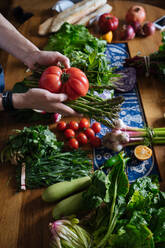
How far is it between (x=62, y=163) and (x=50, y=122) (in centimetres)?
44

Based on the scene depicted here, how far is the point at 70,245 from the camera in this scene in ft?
4.33

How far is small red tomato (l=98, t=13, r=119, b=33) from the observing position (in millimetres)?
2631

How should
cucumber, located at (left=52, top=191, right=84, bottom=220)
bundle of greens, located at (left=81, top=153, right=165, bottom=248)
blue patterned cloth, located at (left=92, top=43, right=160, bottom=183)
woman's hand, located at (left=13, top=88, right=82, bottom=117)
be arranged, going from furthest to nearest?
blue patterned cloth, located at (left=92, top=43, right=160, bottom=183) → woman's hand, located at (left=13, top=88, right=82, bottom=117) → cucumber, located at (left=52, top=191, right=84, bottom=220) → bundle of greens, located at (left=81, top=153, right=165, bottom=248)

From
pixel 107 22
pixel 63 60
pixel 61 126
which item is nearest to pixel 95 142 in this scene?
pixel 61 126

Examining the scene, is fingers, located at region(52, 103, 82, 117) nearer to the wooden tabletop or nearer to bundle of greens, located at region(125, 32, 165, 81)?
the wooden tabletop

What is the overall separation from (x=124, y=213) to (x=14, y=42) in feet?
4.90

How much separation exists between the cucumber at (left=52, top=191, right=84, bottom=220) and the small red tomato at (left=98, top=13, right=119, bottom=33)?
74.5 inches

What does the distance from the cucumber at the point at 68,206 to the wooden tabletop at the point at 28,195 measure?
118 millimetres

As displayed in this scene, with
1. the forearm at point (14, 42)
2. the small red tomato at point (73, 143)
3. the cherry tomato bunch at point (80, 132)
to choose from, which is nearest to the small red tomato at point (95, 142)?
the cherry tomato bunch at point (80, 132)

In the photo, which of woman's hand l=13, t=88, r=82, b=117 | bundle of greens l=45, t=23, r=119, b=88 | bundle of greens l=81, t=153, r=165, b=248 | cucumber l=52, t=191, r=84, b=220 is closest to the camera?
bundle of greens l=81, t=153, r=165, b=248

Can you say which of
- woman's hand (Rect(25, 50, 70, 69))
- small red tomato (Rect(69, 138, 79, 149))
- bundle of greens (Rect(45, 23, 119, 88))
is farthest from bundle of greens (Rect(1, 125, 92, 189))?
bundle of greens (Rect(45, 23, 119, 88))

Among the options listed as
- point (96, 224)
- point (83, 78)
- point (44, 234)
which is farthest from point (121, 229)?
point (83, 78)

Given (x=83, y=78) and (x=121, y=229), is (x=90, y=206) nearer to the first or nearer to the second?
(x=121, y=229)

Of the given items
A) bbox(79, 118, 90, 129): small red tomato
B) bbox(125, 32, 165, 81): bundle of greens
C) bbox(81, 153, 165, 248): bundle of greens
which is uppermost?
bbox(125, 32, 165, 81): bundle of greens
